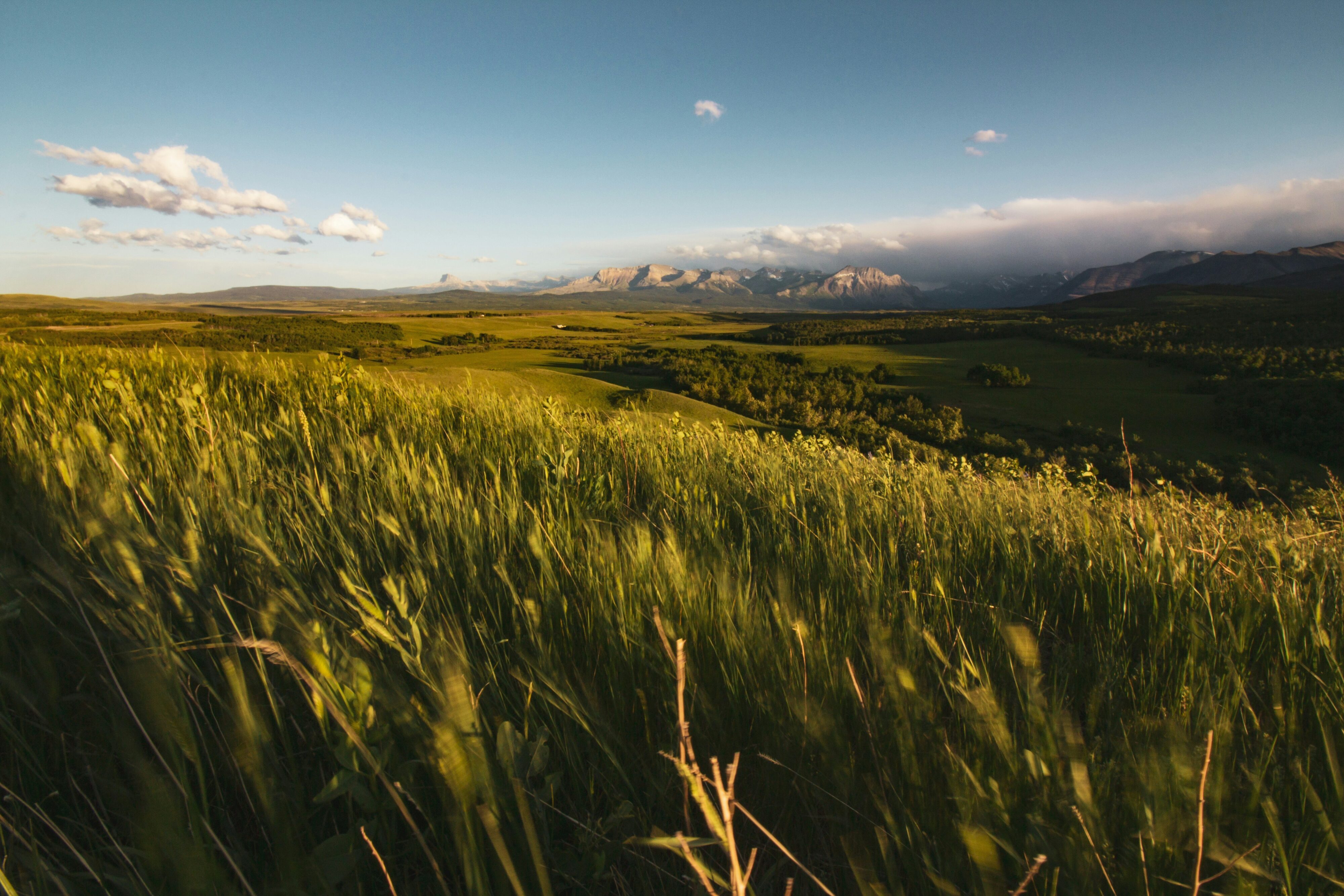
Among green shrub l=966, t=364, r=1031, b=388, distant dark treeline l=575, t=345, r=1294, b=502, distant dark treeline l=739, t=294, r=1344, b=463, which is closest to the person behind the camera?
distant dark treeline l=575, t=345, r=1294, b=502

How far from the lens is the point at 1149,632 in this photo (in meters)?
1.49

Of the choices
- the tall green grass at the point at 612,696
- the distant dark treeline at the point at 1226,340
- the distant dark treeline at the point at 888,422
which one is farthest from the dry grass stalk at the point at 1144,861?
the distant dark treeline at the point at 1226,340

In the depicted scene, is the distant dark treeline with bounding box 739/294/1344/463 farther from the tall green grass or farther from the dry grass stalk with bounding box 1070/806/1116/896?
the dry grass stalk with bounding box 1070/806/1116/896

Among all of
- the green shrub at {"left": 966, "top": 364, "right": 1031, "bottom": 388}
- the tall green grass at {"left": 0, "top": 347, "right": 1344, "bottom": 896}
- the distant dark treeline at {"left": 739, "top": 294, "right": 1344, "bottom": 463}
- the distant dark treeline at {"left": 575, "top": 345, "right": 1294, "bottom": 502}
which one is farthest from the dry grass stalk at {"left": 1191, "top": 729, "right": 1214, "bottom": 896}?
the green shrub at {"left": 966, "top": 364, "right": 1031, "bottom": 388}

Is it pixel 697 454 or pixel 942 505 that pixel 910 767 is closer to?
pixel 942 505

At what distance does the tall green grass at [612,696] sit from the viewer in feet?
2.49

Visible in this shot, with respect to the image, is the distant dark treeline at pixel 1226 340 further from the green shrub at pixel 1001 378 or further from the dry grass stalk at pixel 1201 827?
the dry grass stalk at pixel 1201 827

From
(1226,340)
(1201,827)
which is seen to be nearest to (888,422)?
(1201,827)

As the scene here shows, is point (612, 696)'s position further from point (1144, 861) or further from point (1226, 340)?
point (1226, 340)

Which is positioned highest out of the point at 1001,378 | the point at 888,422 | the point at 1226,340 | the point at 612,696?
the point at 612,696

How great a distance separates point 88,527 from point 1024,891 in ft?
5.30

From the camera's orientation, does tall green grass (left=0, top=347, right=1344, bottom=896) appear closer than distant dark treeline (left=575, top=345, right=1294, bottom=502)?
Yes

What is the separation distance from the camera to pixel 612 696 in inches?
45.7

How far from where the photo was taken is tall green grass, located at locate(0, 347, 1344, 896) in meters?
0.76
